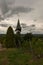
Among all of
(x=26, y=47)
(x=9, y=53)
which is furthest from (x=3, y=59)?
(x=26, y=47)

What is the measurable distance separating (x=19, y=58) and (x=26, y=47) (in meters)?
14.4

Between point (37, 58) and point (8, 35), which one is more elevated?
point (8, 35)

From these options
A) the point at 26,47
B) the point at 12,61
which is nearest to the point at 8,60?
the point at 12,61

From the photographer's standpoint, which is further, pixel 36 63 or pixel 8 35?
pixel 8 35

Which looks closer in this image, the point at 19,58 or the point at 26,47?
the point at 19,58

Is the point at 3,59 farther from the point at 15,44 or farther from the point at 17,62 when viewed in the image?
the point at 15,44

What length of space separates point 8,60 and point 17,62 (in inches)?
81.8

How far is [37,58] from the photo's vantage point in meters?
37.2

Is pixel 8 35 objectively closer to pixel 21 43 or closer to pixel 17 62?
pixel 21 43

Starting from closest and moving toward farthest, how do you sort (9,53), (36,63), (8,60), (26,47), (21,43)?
1. (36,63)
2. (8,60)
3. (9,53)
4. (26,47)
5. (21,43)

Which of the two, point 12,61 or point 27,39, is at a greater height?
point 27,39

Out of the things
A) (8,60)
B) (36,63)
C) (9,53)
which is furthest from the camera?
(9,53)

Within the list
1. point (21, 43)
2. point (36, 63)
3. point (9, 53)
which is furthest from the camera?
point (21, 43)

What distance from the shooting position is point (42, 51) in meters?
43.1
